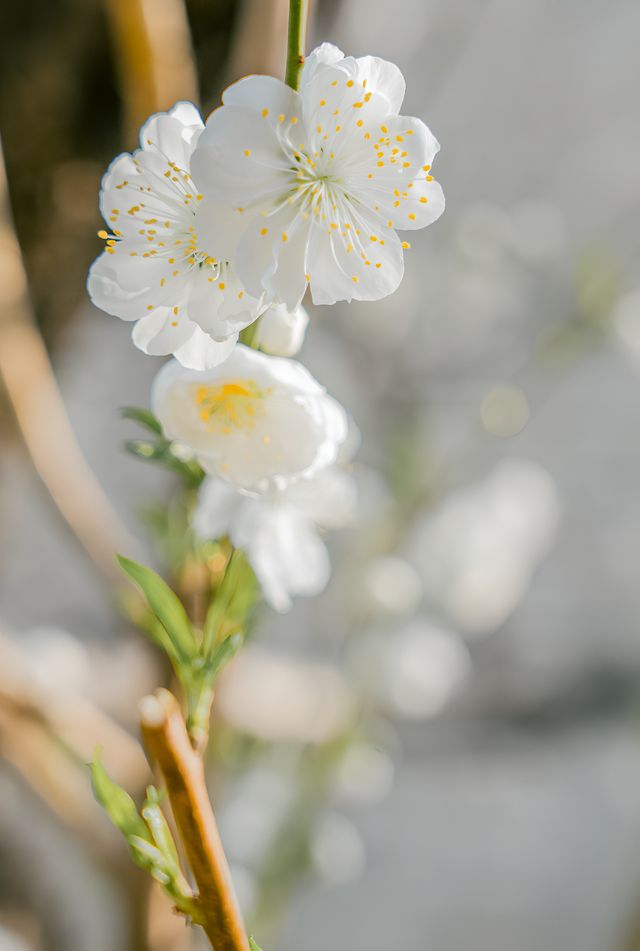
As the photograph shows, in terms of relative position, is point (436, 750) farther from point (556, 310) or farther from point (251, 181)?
point (251, 181)

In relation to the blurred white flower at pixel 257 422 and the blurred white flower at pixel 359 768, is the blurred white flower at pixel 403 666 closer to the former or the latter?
the blurred white flower at pixel 359 768

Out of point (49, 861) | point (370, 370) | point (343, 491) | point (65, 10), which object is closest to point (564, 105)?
point (370, 370)

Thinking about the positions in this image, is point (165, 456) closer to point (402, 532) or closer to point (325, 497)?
point (325, 497)

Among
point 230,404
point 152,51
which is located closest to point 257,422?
point 230,404

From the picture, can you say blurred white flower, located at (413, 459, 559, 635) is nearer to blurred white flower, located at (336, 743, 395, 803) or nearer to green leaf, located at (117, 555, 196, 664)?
blurred white flower, located at (336, 743, 395, 803)

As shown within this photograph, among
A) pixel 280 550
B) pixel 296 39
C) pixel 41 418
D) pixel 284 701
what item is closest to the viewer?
pixel 296 39

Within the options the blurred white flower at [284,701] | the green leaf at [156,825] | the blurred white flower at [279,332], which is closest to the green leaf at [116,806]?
the green leaf at [156,825]
